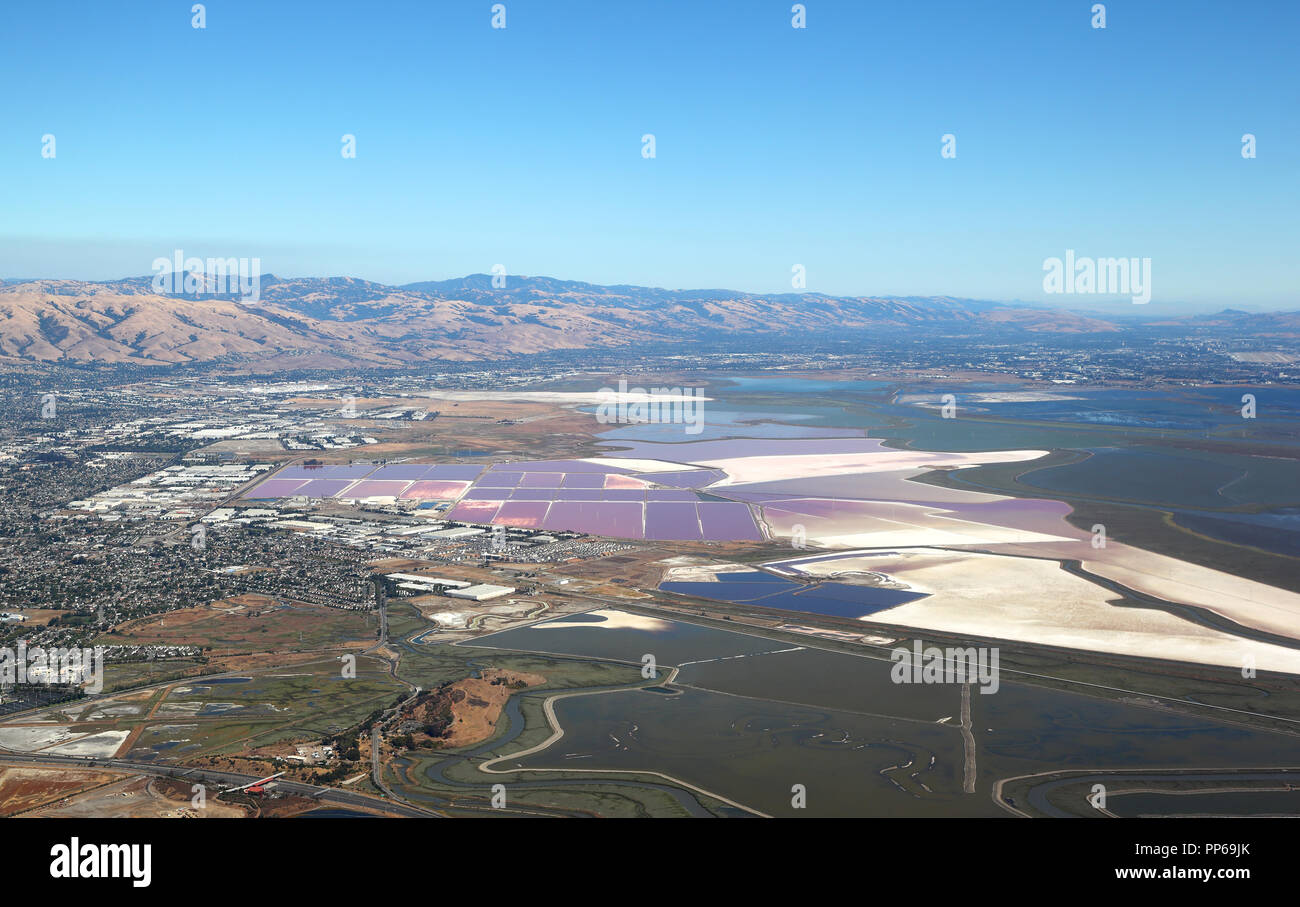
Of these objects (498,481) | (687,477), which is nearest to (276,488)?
(498,481)

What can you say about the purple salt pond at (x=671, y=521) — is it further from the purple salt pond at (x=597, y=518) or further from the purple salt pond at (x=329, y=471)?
the purple salt pond at (x=329, y=471)

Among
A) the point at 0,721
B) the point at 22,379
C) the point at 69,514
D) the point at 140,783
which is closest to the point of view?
the point at 140,783

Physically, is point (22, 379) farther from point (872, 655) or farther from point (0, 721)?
point (872, 655)

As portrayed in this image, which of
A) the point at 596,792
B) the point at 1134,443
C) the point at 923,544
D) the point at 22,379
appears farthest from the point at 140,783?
the point at 22,379

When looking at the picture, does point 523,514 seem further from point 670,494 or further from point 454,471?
point 454,471

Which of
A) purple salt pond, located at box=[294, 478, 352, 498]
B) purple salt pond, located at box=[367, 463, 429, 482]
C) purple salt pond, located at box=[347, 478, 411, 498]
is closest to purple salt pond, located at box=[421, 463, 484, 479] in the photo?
purple salt pond, located at box=[367, 463, 429, 482]

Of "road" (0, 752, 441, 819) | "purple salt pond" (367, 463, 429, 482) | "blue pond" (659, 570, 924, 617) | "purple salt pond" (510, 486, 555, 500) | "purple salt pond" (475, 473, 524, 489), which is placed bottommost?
"road" (0, 752, 441, 819)

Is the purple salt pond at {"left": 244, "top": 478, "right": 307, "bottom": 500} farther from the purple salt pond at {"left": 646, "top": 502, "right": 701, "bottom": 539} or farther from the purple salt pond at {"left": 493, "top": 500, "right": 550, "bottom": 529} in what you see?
the purple salt pond at {"left": 646, "top": 502, "right": 701, "bottom": 539}

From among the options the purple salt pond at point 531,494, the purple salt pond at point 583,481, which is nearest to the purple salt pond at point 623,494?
the purple salt pond at point 583,481
